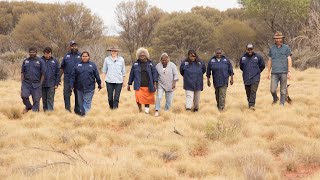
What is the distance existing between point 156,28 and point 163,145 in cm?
4436

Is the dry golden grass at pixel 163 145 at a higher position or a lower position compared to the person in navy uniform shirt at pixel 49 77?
lower

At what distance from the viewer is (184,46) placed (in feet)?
168

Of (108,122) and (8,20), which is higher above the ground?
(8,20)

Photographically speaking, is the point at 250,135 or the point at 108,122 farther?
the point at 108,122

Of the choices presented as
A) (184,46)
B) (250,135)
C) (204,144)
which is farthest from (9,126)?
(184,46)

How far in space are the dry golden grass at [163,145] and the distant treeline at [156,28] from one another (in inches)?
999

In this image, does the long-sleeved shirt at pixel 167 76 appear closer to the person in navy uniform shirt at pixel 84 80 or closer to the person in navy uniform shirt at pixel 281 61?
the person in navy uniform shirt at pixel 84 80

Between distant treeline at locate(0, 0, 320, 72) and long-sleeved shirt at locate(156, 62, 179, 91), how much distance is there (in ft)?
78.6

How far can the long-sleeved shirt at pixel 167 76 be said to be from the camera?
1092 cm

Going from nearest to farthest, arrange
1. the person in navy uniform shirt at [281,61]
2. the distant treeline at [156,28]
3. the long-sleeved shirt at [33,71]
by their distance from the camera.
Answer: the long-sleeved shirt at [33,71] < the person in navy uniform shirt at [281,61] < the distant treeline at [156,28]

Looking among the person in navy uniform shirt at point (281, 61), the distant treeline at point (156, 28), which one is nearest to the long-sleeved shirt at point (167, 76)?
the person in navy uniform shirt at point (281, 61)

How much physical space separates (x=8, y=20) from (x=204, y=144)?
5577 centimetres

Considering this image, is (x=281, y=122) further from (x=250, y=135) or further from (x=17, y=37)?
(x=17, y=37)

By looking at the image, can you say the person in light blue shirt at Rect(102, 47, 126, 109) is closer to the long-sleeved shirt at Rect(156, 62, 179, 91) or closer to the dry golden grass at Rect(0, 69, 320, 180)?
the dry golden grass at Rect(0, 69, 320, 180)
